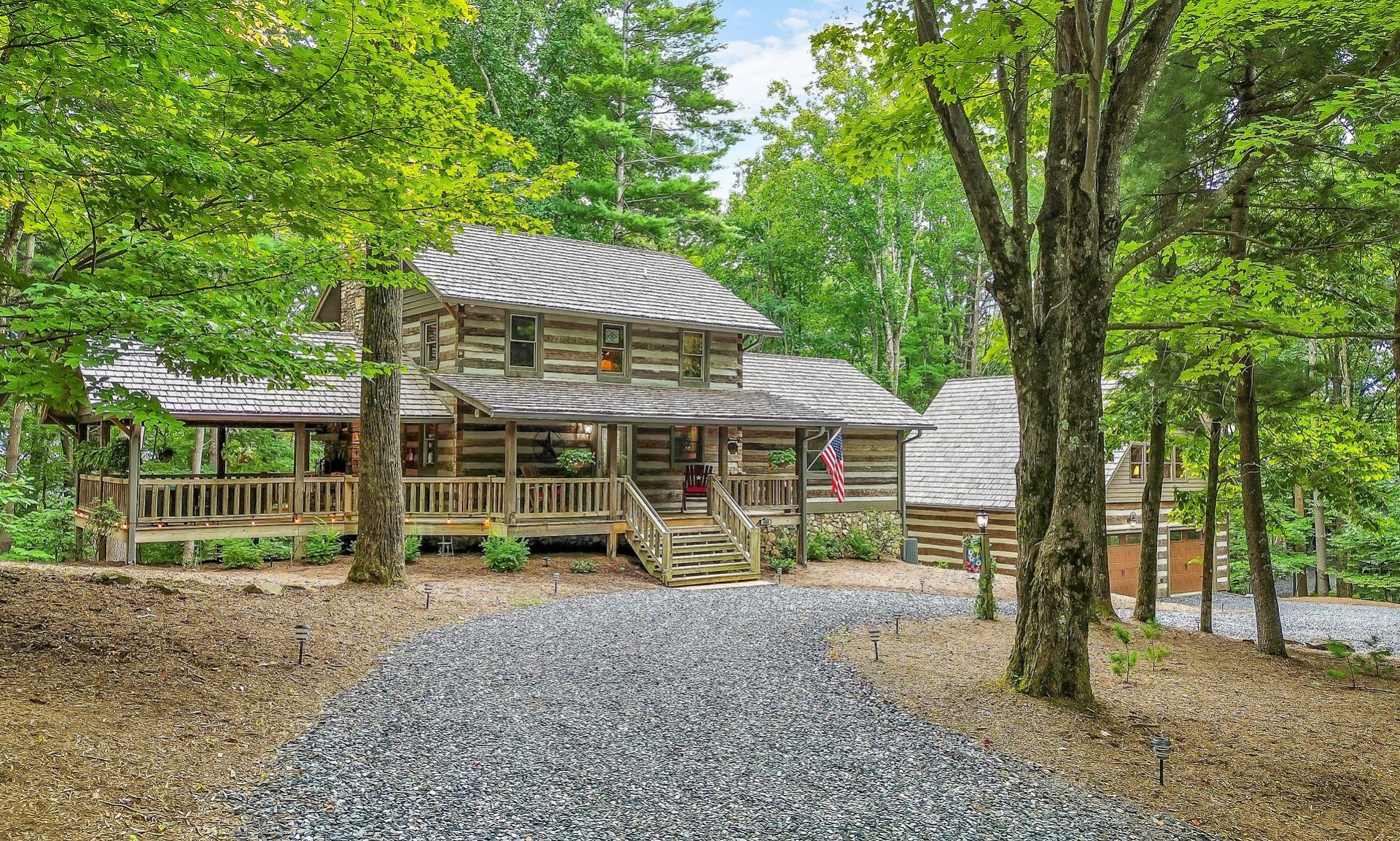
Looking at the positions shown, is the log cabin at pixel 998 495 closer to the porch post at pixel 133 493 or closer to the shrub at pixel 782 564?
the shrub at pixel 782 564

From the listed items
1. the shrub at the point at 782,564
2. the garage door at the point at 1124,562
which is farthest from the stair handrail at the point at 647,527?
the garage door at the point at 1124,562

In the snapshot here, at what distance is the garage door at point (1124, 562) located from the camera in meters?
26.0

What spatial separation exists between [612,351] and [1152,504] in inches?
491

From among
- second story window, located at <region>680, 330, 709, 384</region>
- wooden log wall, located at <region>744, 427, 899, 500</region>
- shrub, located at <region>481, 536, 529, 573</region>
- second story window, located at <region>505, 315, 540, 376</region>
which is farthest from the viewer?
wooden log wall, located at <region>744, 427, 899, 500</region>

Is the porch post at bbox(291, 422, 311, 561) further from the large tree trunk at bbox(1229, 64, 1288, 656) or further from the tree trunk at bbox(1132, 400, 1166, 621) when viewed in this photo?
the large tree trunk at bbox(1229, 64, 1288, 656)

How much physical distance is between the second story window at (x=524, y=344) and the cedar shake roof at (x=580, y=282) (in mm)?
633

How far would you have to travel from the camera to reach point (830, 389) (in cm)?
2581

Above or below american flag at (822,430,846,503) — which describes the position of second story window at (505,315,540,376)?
above

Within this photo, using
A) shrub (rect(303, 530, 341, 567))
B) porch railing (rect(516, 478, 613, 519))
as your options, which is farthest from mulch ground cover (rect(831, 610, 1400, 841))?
shrub (rect(303, 530, 341, 567))

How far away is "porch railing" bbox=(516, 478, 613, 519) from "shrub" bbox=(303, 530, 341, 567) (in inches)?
144

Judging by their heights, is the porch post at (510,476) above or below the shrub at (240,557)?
above

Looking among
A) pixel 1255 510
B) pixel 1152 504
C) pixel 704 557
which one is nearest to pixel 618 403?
pixel 704 557

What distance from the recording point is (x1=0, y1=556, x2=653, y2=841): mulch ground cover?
192 inches

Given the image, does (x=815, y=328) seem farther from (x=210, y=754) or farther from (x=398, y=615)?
(x=210, y=754)
